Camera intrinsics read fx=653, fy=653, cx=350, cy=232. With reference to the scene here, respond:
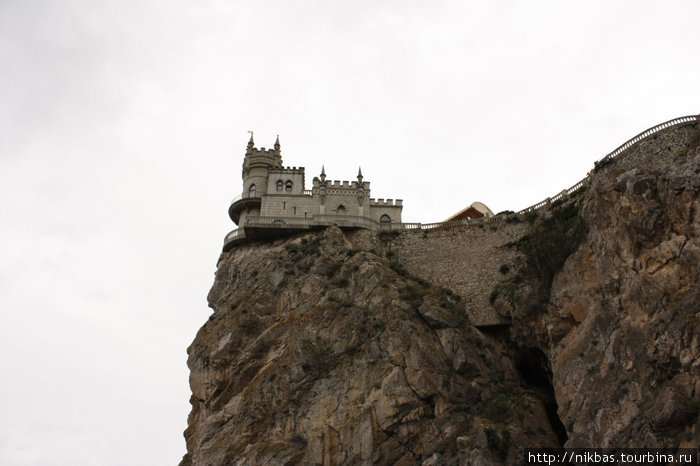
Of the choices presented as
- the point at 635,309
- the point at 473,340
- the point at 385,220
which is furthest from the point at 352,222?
the point at 635,309

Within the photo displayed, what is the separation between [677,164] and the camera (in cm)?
3506

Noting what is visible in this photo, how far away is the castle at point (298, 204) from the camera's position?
168 feet

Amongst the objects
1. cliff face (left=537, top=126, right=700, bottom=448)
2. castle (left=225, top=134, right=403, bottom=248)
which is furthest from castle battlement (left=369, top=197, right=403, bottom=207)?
cliff face (left=537, top=126, right=700, bottom=448)

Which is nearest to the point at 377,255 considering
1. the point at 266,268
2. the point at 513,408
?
the point at 266,268

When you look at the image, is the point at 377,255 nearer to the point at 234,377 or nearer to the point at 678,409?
the point at 234,377

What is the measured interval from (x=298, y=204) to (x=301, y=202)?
1.07ft

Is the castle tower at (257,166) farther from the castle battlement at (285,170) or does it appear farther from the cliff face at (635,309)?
the cliff face at (635,309)

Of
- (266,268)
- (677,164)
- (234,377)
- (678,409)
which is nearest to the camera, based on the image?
(678,409)

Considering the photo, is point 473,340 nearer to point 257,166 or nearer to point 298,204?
point 298,204

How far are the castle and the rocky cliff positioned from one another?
71.8 inches

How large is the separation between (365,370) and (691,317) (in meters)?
18.4

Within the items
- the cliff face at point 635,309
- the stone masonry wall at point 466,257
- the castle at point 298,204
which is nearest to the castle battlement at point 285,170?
the castle at point 298,204

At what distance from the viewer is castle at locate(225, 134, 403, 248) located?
5112 cm

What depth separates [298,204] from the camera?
174 feet
